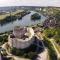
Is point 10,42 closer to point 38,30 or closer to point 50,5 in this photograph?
point 38,30

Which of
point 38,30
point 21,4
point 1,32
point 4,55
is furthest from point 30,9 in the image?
point 4,55

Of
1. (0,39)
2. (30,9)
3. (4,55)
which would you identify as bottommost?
(4,55)

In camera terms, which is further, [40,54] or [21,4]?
[21,4]

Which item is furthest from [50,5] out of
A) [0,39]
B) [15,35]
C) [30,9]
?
[0,39]

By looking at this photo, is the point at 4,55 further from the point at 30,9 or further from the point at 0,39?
the point at 30,9

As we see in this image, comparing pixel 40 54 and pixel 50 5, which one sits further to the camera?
pixel 50 5

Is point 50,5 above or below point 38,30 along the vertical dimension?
above
